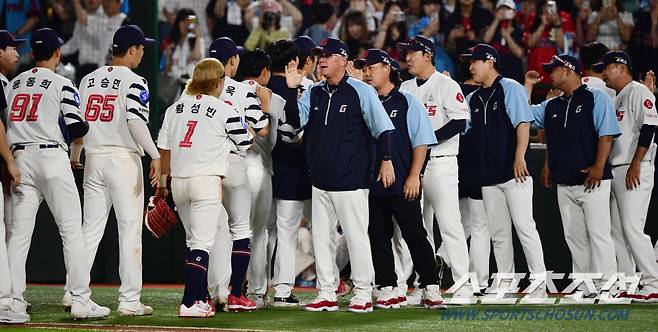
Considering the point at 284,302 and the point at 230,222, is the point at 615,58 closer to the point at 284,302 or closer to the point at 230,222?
the point at 284,302

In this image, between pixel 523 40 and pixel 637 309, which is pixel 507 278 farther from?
pixel 523 40

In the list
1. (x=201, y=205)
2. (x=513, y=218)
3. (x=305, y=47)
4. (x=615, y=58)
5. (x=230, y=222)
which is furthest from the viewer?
(x=615, y=58)

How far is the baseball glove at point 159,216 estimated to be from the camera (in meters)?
7.96

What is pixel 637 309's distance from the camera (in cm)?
813

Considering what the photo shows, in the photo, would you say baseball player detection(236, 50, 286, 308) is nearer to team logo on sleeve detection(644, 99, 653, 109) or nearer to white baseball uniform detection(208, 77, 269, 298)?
white baseball uniform detection(208, 77, 269, 298)

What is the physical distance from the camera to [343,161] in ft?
25.3

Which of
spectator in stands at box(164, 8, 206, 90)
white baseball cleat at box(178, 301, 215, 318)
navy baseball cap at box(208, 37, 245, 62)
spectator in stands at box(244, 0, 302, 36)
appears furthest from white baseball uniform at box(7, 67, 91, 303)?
spectator in stands at box(244, 0, 302, 36)

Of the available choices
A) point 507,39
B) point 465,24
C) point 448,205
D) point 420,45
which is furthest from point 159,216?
point 465,24

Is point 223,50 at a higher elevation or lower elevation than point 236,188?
higher

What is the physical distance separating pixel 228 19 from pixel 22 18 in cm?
258

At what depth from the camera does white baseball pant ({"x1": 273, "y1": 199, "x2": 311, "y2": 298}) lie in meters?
8.38

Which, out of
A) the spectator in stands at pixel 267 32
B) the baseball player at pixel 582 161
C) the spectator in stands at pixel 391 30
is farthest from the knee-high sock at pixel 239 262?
the spectator in stands at pixel 391 30

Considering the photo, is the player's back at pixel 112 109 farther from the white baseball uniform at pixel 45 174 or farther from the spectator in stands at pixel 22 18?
the spectator in stands at pixel 22 18

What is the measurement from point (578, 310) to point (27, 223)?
4.05 metres
